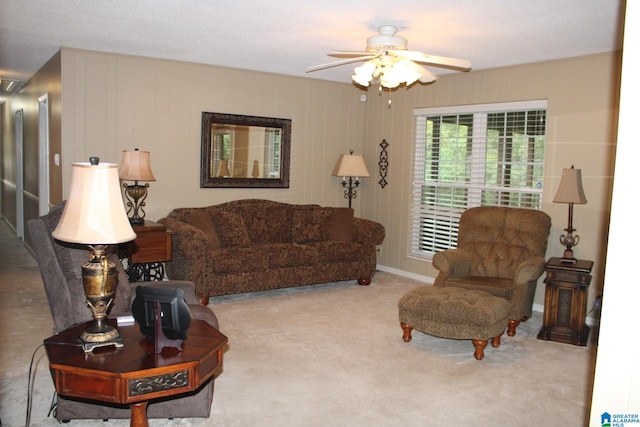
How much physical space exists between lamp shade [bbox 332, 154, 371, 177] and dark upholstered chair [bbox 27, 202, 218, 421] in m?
3.98

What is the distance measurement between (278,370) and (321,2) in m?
2.39

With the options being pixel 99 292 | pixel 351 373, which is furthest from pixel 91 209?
pixel 351 373

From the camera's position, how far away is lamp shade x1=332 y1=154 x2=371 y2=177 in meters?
6.77

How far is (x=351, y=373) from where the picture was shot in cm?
369

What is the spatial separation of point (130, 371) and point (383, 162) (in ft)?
17.5

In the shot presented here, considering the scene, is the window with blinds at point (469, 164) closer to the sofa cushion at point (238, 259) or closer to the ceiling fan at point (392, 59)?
the ceiling fan at point (392, 59)

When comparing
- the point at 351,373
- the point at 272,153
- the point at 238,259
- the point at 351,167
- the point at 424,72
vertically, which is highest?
the point at 424,72

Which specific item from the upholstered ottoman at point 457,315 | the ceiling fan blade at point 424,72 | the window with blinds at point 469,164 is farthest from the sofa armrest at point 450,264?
the ceiling fan blade at point 424,72

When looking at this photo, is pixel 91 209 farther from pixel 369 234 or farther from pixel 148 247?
pixel 369 234

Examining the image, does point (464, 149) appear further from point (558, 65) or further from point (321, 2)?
point (321, 2)

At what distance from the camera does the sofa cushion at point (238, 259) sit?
530 cm

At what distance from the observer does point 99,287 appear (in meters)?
2.34

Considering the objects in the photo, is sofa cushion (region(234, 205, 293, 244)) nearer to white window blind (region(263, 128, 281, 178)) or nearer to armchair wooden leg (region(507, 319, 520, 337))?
white window blind (region(263, 128, 281, 178))

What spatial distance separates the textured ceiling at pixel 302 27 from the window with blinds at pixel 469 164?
605mm
